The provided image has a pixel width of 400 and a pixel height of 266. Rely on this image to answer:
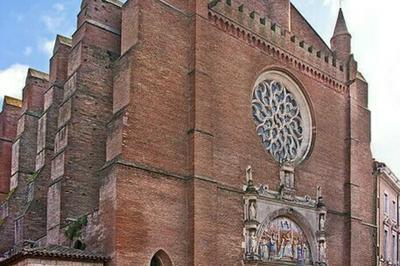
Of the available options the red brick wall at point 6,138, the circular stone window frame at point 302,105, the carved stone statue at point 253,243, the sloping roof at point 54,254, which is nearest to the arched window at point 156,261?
the sloping roof at point 54,254

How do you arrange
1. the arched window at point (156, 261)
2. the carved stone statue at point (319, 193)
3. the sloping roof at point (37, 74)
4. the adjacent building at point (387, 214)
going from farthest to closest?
1. the adjacent building at point (387, 214)
2. the sloping roof at point (37, 74)
3. the carved stone statue at point (319, 193)
4. the arched window at point (156, 261)

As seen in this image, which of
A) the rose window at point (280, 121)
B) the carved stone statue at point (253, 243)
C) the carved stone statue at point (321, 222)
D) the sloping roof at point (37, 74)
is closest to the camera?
the carved stone statue at point (253, 243)

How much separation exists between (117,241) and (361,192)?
45.8 ft

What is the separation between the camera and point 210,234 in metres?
20.2

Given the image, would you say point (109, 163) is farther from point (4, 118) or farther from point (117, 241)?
point (4, 118)

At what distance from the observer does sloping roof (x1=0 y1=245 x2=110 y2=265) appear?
1677 cm

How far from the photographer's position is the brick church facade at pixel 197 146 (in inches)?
760

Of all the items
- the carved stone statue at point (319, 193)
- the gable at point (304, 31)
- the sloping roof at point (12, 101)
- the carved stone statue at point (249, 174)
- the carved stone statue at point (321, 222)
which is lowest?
the carved stone statue at point (321, 222)

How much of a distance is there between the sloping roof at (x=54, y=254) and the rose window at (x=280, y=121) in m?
8.82

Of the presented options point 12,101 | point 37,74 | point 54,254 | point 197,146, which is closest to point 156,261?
point 54,254

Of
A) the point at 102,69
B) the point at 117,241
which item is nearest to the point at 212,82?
the point at 102,69

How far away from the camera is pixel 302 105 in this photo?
26750mm

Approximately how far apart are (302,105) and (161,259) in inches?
417

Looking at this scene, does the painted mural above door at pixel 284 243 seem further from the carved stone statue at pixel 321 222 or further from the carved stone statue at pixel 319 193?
the carved stone statue at pixel 319 193
